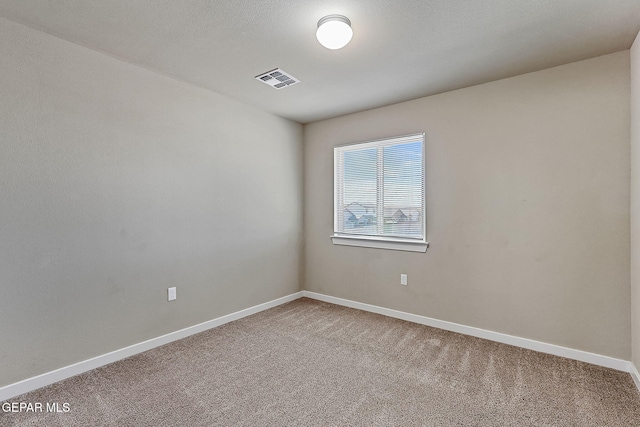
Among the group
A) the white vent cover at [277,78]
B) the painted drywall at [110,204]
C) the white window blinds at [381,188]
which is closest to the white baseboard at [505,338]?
the white window blinds at [381,188]

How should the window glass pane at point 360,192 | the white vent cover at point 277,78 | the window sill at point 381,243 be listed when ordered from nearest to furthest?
the white vent cover at point 277,78 < the window sill at point 381,243 < the window glass pane at point 360,192

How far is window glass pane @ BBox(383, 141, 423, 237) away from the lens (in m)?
3.46

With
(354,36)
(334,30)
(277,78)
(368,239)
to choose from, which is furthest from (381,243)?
(334,30)

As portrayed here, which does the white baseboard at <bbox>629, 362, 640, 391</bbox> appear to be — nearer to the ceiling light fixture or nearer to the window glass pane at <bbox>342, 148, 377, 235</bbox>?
the window glass pane at <bbox>342, 148, 377, 235</bbox>

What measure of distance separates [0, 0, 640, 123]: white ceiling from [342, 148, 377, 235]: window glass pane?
108 cm

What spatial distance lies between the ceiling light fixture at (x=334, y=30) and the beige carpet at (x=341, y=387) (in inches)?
94.2

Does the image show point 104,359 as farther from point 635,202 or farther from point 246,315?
point 635,202

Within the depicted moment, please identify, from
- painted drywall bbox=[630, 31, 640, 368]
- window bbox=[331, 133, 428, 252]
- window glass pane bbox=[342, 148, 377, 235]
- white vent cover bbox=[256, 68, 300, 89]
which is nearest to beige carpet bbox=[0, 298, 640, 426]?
painted drywall bbox=[630, 31, 640, 368]

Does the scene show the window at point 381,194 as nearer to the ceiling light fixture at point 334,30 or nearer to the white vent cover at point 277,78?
the white vent cover at point 277,78

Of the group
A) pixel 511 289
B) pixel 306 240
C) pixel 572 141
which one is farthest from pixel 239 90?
pixel 511 289

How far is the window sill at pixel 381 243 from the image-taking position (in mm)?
3410

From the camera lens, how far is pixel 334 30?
198 cm

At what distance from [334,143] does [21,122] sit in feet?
10.0

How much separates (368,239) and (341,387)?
1.93m
